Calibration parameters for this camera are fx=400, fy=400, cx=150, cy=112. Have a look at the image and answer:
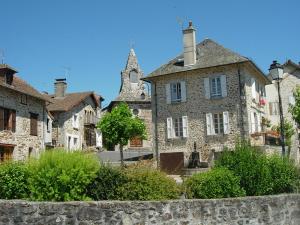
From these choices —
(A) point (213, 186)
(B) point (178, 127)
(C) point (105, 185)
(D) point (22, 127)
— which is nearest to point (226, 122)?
(B) point (178, 127)

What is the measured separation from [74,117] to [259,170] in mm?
29646

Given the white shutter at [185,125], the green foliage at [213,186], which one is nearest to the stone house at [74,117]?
the white shutter at [185,125]

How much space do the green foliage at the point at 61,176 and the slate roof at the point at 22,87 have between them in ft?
50.8

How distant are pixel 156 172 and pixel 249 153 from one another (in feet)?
10.5

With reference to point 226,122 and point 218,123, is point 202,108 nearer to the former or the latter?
point 218,123

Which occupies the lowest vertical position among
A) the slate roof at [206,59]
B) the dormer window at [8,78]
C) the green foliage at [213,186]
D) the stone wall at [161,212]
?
the stone wall at [161,212]

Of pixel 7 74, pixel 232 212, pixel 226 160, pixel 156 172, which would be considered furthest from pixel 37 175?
pixel 7 74

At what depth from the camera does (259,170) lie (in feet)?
35.9

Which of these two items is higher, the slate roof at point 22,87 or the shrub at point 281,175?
the slate roof at point 22,87

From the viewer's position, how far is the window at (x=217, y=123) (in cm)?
2472

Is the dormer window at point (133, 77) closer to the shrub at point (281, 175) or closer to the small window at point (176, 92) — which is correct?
the small window at point (176, 92)

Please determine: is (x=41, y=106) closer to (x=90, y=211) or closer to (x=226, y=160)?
(x=226, y=160)

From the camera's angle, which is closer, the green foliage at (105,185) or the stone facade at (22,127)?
the green foliage at (105,185)

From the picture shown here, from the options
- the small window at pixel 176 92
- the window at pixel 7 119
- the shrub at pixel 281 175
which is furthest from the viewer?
the small window at pixel 176 92
